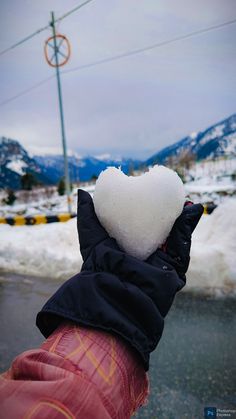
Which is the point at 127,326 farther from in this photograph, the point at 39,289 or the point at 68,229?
the point at 68,229

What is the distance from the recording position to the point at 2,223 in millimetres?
6887

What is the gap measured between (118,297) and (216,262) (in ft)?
8.95

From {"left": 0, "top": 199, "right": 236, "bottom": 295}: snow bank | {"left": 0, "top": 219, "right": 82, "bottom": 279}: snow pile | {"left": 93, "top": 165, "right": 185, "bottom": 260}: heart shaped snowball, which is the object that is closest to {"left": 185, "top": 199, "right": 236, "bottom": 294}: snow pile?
{"left": 0, "top": 199, "right": 236, "bottom": 295}: snow bank

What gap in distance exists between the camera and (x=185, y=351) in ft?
7.13

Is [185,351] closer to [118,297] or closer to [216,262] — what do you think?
[216,262]

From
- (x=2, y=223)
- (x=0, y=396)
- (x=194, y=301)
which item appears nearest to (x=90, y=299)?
(x=0, y=396)

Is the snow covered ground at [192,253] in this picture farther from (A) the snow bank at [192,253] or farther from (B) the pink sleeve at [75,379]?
(B) the pink sleeve at [75,379]

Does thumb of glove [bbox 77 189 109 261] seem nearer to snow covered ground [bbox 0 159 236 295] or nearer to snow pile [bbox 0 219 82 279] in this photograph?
snow covered ground [bbox 0 159 236 295]

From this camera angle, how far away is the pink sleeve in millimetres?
554

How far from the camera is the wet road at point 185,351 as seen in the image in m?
1.74

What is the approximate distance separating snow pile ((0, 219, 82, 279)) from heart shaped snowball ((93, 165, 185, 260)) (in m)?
2.99

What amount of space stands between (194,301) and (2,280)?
278cm

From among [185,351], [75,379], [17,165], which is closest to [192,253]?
[185,351]

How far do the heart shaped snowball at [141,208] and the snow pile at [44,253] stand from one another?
9.81ft
